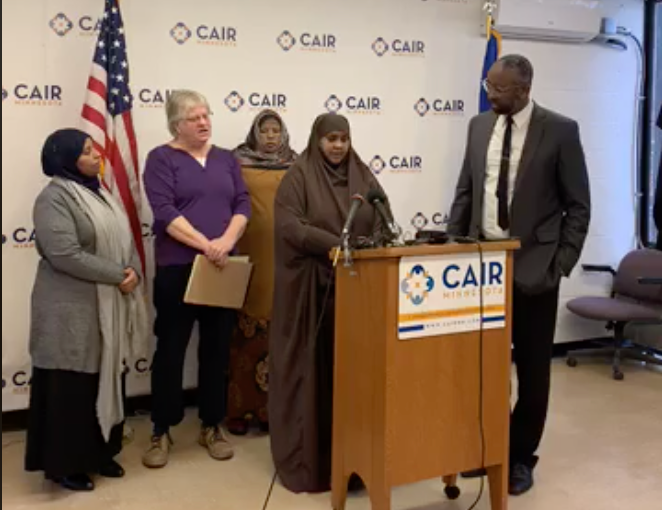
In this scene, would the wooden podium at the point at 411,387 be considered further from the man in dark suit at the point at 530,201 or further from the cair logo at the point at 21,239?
the cair logo at the point at 21,239

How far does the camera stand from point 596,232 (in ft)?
16.8

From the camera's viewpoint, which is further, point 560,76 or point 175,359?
point 560,76

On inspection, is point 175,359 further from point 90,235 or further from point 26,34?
point 26,34

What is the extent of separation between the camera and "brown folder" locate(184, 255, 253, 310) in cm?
306

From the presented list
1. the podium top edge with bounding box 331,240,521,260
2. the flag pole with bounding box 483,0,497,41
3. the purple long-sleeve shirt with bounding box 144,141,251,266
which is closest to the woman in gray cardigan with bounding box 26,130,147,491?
the purple long-sleeve shirt with bounding box 144,141,251,266

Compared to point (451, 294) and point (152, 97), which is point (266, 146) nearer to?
point (152, 97)

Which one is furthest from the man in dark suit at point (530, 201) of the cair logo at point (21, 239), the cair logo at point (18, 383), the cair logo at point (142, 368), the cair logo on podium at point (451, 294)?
the cair logo at point (18, 383)

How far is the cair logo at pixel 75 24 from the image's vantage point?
3453 millimetres

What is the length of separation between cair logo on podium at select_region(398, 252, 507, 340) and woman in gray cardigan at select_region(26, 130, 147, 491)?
125cm

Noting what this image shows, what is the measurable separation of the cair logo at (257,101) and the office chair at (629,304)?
2.41 m

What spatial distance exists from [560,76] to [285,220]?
285 centimetres

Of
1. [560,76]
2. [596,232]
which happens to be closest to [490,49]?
[560,76]

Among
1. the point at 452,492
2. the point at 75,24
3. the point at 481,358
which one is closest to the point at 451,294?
the point at 481,358

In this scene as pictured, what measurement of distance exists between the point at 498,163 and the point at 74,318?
1737mm
